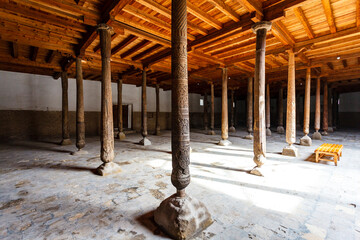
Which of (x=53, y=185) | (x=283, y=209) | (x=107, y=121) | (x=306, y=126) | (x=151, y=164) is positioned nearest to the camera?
(x=283, y=209)

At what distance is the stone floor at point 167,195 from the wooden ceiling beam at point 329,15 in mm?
4729

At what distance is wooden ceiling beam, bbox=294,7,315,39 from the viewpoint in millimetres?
5007

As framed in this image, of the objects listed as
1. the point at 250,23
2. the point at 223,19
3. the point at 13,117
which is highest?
the point at 223,19

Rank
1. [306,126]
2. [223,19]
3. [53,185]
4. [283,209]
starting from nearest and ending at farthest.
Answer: [283,209], [53,185], [223,19], [306,126]

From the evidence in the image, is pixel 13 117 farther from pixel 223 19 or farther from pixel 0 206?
pixel 223 19

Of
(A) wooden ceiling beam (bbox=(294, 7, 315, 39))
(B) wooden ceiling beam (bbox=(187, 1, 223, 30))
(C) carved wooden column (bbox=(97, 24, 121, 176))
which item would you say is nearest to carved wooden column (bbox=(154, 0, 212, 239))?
(B) wooden ceiling beam (bbox=(187, 1, 223, 30))

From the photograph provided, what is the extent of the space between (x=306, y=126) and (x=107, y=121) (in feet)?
34.5

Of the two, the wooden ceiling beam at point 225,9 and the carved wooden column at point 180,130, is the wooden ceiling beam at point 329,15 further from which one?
the carved wooden column at point 180,130

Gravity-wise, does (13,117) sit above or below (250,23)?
below

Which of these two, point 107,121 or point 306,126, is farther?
point 306,126

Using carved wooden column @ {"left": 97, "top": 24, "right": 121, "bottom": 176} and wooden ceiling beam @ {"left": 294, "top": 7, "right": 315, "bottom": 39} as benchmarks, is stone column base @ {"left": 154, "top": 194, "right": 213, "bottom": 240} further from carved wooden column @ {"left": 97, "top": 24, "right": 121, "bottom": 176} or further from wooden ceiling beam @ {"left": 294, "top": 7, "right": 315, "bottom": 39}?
wooden ceiling beam @ {"left": 294, "top": 7, "right": 315, "bottom": 39}

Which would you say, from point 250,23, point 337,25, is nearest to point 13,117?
point 250,23

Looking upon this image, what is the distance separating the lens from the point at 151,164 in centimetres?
616

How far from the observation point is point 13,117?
36.7ft
